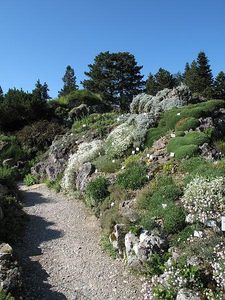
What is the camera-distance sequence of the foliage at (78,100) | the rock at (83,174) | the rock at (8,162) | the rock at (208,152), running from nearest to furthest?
the rock at (208,152), the rock at (83,174), the rock at (8,162), the foliage at (78,100)

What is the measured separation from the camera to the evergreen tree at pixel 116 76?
4581cm

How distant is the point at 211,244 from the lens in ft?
28.0

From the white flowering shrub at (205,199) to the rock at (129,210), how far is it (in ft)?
4.57

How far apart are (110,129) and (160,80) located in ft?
107

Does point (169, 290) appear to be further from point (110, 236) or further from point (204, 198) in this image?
point (110, 236)

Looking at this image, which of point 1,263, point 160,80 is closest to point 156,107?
point 1,263

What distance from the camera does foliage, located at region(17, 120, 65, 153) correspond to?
22203mm

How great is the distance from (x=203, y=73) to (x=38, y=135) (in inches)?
1272

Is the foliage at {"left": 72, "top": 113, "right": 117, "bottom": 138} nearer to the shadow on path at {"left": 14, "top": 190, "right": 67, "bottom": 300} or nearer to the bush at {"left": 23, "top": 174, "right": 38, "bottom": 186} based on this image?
the bush at {"left": 23, "top": 174, "right": 38, "bottom": 186}

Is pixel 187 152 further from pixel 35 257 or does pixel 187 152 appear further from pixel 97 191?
pixel 35 257

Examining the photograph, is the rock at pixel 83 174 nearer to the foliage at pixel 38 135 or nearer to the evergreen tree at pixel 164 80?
the foliage at pixel 38 135

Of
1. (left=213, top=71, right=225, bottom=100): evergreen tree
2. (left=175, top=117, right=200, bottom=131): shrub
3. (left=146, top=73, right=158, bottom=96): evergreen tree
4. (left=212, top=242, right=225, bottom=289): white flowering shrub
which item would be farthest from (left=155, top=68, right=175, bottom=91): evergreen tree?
(left=212, top=242, right=225, bottom=289): white flowering shrub

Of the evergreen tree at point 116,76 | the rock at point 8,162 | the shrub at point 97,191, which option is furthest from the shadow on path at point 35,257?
the evergreen tree at point 116,76

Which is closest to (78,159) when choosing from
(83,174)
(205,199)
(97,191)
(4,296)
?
(83,174)
